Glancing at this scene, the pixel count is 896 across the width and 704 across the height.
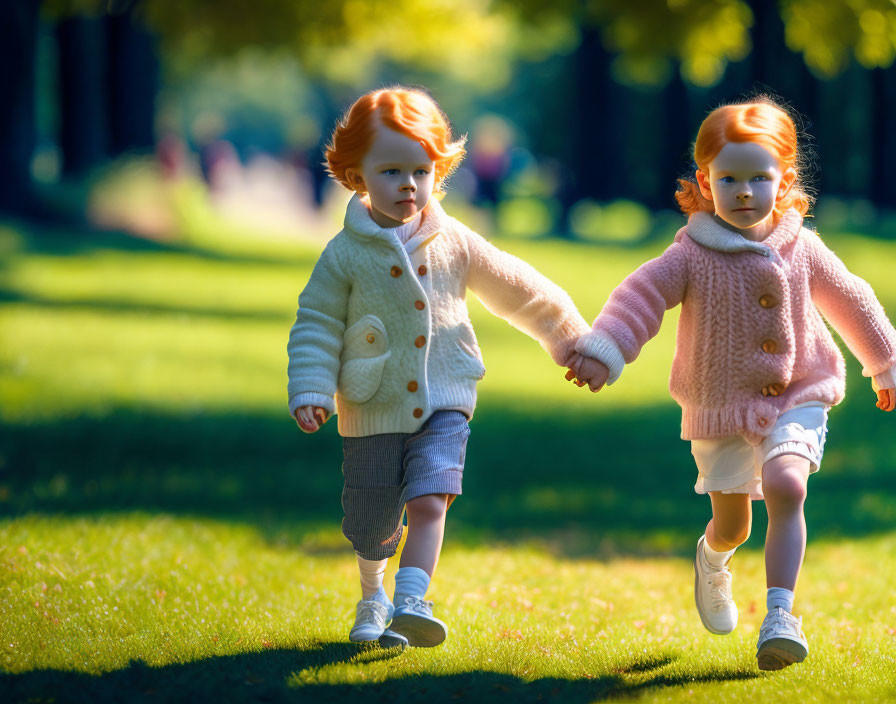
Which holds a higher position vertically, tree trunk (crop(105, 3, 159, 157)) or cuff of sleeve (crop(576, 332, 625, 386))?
tree trunk (crop(105, 3, 159, 157))

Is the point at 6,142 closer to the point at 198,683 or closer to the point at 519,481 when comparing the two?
the point at 519,481

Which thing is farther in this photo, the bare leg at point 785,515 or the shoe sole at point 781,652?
the bare leg at point 785,515

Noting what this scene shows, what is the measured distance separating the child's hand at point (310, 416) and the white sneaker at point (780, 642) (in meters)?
1.57

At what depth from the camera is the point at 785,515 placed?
4203 mm

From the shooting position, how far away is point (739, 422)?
4.31 meters

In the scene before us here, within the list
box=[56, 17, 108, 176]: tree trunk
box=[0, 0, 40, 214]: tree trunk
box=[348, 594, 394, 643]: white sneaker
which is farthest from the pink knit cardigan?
box=[56, 17, 108, 176]: tree trunk

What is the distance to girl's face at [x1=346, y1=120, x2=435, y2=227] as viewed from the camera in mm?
4250

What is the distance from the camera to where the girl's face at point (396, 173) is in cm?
425

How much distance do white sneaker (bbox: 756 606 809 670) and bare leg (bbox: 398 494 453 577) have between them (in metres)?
1.08

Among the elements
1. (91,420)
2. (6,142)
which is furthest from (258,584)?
(6,142)

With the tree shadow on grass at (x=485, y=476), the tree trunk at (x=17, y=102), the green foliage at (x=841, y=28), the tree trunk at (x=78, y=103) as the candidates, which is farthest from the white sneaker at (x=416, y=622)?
the tree trunk at (x=78, y=103)

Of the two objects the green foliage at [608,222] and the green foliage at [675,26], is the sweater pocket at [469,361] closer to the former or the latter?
the green foliage at [675,26]

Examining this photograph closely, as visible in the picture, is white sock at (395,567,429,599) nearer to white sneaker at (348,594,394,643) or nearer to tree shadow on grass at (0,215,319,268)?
white sneaker at (348,594,394,643)

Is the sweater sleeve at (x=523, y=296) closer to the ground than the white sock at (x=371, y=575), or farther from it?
farther from it
